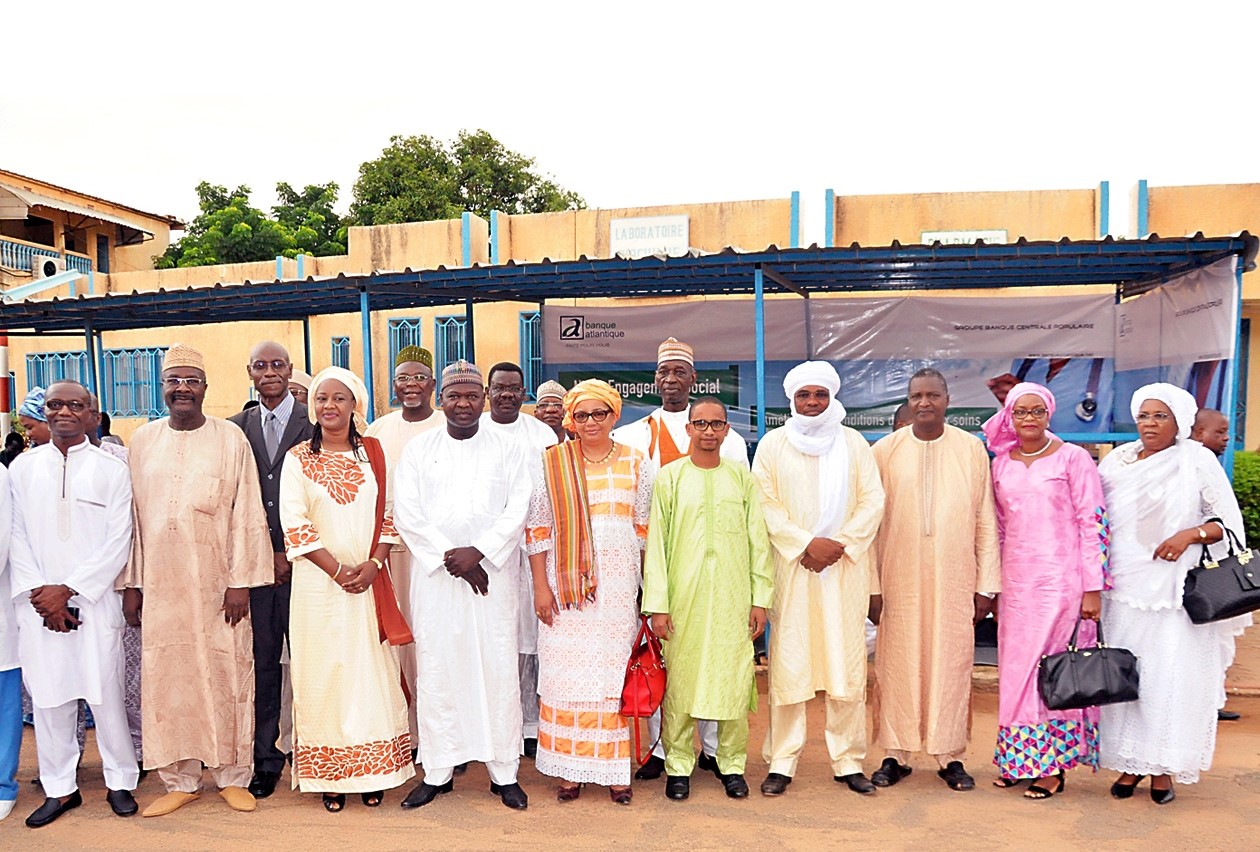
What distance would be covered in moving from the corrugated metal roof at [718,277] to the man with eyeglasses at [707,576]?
2.44 m

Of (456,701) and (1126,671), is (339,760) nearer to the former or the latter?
(456,701)

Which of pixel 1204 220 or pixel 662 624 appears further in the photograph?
pixel 1204 220

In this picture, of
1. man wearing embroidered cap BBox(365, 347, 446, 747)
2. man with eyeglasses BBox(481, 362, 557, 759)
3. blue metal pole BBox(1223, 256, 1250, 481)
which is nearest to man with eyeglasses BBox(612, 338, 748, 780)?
man with eyeglasses BBox(481, 362, 557, 759)

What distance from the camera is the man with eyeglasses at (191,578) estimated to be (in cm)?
365

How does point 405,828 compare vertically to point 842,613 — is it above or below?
below

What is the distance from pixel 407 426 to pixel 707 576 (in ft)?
5.33

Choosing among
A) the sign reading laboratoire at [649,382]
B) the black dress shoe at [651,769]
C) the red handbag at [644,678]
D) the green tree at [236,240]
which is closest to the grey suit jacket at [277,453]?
the red handbag at [644,678]

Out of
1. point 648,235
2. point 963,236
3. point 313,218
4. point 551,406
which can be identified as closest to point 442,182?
point 313,218

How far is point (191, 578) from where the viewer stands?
3.66m

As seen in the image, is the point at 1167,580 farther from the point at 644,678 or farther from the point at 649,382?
the point at 649,382

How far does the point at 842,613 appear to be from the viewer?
12.3ft

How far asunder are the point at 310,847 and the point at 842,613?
214 cm

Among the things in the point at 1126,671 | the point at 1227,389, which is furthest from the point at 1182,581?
the point at 1227,389

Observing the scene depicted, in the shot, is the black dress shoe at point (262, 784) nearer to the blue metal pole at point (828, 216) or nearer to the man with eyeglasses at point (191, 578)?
the man with eyeglasses at point (191, 578)
